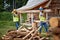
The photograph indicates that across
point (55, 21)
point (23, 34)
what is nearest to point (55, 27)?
point (55, 21)

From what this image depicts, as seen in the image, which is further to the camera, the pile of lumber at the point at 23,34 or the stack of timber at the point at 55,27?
the pile of lumber at the point at 23,34

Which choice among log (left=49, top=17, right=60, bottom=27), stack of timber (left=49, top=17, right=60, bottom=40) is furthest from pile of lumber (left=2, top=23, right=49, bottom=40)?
log (left=49, top=17, right=60, bottom=27)

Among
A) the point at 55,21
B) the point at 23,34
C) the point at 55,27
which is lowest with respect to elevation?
the point at 23,34

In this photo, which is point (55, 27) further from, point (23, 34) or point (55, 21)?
point (23, 34)

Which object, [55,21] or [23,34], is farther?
[23,34]

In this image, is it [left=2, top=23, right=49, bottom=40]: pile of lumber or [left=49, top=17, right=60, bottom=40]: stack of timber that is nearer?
[left=49, top=17, right=60, bottom=40]: stack of timber

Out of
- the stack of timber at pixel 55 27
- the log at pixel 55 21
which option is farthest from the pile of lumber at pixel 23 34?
the log at pixel 55 21

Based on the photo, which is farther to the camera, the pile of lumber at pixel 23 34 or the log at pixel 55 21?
the pile of lumber at pixel 23 34

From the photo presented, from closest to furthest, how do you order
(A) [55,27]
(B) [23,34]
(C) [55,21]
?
1. (C) [55,21]
2. (A) [55,27]
3. (B) [23,34]

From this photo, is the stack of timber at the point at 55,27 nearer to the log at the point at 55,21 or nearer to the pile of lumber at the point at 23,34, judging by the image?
the log at the point at 55,21

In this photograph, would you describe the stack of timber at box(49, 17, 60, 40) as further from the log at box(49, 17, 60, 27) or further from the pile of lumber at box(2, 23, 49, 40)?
the pile of lumber at box(2, 23, 49, 40)

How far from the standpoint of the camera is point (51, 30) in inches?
314

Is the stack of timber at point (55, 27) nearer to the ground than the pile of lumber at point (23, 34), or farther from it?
farther from it

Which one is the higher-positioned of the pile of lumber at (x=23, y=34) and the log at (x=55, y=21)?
the log at (x=55, y=21)
